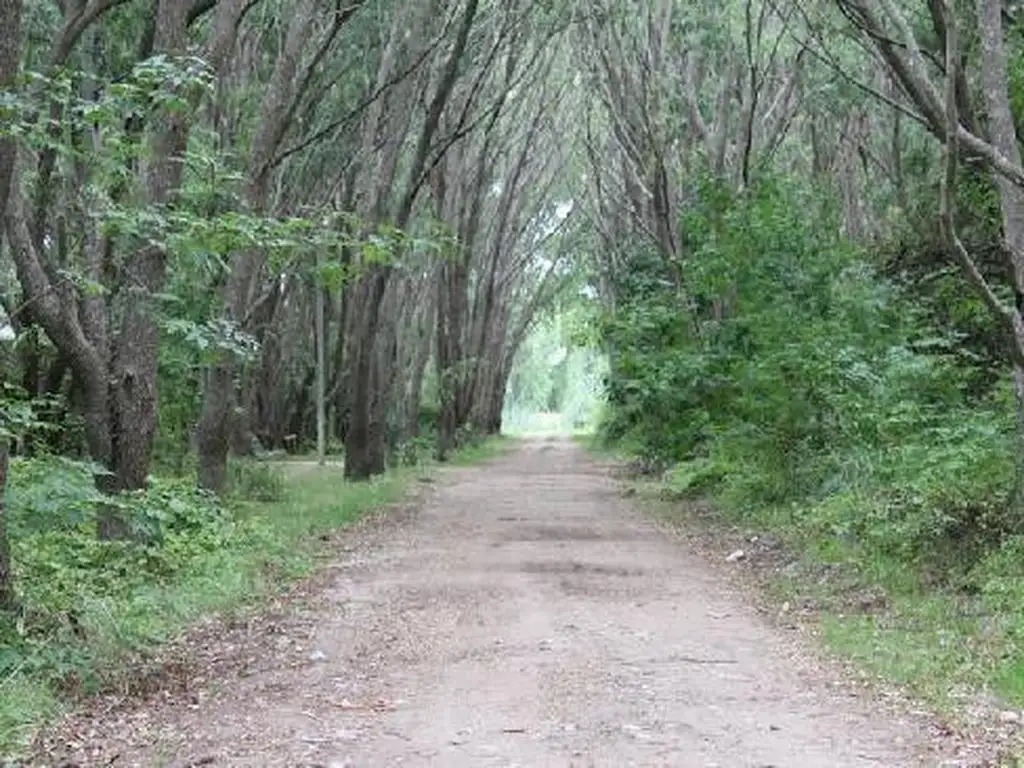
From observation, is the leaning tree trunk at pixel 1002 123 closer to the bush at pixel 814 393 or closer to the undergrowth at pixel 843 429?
the bush at pixel 814 393

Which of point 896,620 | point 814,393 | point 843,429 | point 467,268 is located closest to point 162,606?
point 896,620

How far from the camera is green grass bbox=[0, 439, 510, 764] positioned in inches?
273

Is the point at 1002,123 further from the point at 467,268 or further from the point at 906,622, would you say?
the point at 467,268

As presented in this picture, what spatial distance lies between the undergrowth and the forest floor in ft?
2.68

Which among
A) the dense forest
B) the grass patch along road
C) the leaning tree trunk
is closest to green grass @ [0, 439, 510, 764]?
the dense forest

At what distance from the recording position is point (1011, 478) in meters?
11.5

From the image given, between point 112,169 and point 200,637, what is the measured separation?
3.37m

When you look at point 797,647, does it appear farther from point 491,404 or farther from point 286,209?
point 491,404

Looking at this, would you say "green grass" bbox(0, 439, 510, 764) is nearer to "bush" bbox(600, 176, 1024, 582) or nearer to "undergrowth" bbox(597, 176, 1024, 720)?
"undergrowth" bbox(597, 176, 1024, 720)

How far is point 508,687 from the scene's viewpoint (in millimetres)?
7672

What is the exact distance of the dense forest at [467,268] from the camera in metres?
8.65

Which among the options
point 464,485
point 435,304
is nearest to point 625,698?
point 464,485

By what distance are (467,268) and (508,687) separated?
28.5m

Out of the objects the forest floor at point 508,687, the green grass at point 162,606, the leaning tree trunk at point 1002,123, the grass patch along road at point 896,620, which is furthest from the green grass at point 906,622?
the green grass at point 162,606
